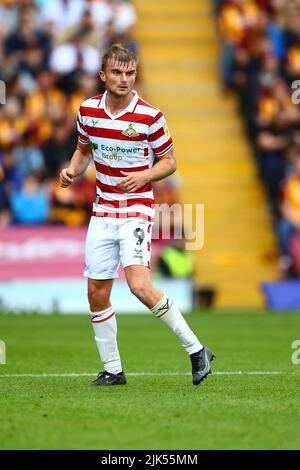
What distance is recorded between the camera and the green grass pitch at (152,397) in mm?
7480

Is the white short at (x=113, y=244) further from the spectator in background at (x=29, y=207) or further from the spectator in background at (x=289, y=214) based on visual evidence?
the spectator in background at (x=289, y=214)

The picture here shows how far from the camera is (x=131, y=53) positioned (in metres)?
9.81

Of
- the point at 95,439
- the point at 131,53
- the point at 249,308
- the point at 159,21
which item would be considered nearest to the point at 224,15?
the point at 159,21

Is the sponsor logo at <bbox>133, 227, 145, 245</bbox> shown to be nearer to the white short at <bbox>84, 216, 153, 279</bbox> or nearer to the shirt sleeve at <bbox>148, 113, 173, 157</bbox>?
Result: the white short at <bbox>84, 216, 153, 279</bbox>

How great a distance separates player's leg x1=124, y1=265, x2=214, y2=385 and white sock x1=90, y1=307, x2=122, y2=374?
45 cm

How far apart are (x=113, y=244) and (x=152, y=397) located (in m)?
1.39

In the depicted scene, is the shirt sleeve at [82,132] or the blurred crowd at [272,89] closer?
the shirt sleeve at [82,132]

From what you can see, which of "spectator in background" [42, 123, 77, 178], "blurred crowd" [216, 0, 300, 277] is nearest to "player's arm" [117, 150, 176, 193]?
"blurred crowd" [216, 0, 300, 277]

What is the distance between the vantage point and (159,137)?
9867 millimetres

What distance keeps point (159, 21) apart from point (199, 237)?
7.24 meters

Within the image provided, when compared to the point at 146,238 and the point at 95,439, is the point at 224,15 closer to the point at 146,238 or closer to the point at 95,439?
the point at 146,238

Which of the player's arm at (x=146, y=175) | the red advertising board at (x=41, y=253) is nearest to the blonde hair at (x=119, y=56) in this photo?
the player's arm at (x=146, y=175)

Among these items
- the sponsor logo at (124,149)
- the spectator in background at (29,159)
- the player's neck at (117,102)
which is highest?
the player's neck at (117,102)

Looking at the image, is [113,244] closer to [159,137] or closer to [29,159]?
[159,137]
